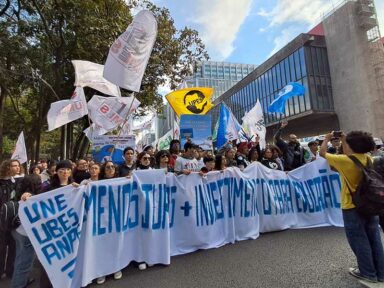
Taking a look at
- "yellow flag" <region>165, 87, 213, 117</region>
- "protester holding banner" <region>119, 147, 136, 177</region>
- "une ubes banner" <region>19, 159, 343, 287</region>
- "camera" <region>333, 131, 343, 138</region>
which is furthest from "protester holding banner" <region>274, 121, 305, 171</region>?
"protester holding banner" <region>119, 147, 136, 177</region>

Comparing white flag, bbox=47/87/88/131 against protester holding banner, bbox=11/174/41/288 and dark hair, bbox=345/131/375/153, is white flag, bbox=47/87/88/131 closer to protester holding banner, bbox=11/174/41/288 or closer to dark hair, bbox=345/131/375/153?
protester holding banner, bbox=11/174/41/288

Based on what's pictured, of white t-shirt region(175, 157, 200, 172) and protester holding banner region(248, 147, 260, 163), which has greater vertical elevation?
protester holding banner region(248, 147, 260, 163)

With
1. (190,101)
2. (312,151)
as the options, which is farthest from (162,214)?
(190,101)

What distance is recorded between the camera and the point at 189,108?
10078 millimetres

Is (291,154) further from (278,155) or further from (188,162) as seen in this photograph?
(188,162)

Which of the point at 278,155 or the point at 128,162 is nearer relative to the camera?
the point at 128,162

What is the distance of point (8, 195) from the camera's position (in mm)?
4750

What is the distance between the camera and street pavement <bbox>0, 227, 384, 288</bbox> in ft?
13.1

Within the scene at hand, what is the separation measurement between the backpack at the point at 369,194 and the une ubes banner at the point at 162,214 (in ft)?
8.14

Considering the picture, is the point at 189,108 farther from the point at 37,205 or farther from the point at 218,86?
the point at 218,86

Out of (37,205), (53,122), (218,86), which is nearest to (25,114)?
(53,122)

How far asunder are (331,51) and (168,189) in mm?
33517

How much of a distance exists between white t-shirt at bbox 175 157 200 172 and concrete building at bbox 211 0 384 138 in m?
28.5

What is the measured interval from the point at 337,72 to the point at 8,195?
1359 inches
